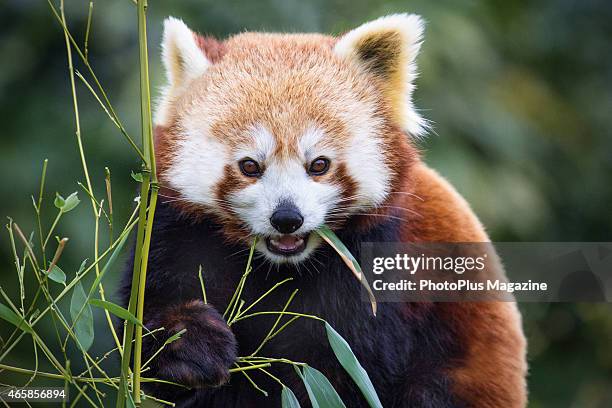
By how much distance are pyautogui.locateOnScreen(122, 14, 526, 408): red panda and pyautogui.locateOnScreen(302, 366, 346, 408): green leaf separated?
140 millimetres

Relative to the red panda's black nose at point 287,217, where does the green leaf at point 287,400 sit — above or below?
below

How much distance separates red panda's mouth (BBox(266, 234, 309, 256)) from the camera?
155cm

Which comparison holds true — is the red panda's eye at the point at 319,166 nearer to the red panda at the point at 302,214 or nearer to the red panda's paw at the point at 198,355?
the red panda at the point at 302,214

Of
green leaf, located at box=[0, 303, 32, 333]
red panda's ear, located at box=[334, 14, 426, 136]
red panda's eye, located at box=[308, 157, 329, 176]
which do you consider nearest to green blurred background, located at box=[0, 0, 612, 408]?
red panda's ear, located at box=[334, 14, 426, 136]

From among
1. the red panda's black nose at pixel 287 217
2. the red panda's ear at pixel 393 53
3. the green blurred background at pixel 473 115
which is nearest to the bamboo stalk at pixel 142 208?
the red panda's black nose at pixel 287 217

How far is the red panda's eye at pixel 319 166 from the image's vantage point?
151cm

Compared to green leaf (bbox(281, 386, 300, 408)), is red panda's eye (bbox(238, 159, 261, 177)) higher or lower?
higher

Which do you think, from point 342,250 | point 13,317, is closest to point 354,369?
point 342,250

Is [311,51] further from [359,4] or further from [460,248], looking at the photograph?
[359,4]

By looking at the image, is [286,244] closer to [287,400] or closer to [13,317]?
[287,400]

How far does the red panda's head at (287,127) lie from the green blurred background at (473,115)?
20 cm

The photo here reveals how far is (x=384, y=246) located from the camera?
1.72 metres

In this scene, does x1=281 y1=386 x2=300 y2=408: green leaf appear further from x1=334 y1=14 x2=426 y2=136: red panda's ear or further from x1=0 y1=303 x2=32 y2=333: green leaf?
x1=334 y1=14 x2=426 y2=136: red panda's ear

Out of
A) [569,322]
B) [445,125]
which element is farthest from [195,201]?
[569,322]
